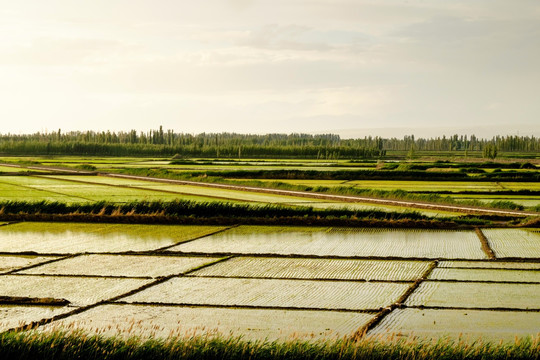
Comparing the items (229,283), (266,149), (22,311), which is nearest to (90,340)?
(22,311)

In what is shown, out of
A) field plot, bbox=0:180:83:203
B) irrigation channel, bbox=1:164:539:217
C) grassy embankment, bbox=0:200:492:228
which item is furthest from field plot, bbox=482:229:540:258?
field plot, bbox=0:180:83:203

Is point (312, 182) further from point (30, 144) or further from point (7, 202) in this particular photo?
point (30, 144)

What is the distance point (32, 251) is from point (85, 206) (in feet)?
24.3

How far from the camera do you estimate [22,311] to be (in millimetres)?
10094

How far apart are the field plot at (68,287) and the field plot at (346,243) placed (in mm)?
3675

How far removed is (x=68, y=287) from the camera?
11820 millimetres

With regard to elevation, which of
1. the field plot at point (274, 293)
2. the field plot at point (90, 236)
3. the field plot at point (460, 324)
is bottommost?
the field plot at point (90, 236)

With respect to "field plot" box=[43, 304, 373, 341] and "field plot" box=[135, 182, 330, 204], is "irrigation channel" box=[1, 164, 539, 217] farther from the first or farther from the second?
"field plot" box=[43, 304, 373, 341]

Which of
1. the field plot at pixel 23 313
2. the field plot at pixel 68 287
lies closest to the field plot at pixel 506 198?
the field plot at pixel 68 287

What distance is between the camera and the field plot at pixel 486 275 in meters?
12.4

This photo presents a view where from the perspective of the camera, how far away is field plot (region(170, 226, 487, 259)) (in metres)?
15.5

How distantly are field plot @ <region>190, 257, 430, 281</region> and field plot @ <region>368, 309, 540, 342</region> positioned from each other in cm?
255

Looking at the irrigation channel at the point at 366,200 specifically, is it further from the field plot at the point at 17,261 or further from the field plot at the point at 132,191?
the field plot at the point at 17,261

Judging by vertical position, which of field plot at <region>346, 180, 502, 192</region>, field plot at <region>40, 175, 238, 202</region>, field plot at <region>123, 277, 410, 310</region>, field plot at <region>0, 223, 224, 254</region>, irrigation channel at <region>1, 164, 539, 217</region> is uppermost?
field plot at <region>346, 180, 502, 192</region>
